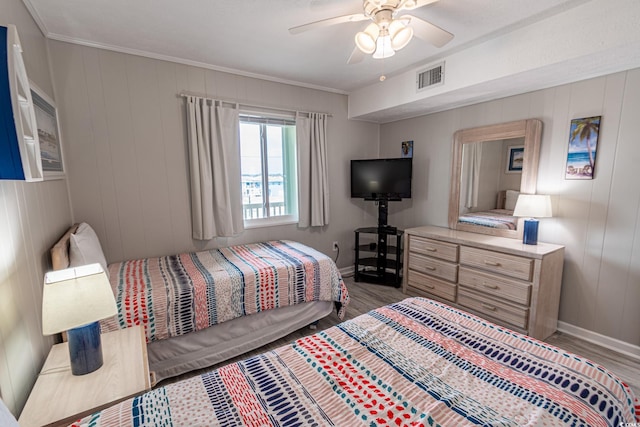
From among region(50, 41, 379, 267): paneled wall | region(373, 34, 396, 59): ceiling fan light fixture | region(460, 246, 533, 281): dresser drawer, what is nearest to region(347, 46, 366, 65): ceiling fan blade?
region(373, 34, 396, 59): ceiling fan light fixture

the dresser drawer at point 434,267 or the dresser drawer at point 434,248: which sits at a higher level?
the dresser drawer at point 434,248

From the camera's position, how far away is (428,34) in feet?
5.74

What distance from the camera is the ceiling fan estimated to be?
1614 millimetres

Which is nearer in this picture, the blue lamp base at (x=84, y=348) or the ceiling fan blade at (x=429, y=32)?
the blue lamp base at (x=84, y=348)

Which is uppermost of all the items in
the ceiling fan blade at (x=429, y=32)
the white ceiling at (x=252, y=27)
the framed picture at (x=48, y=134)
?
the white ceiling at (x=252, y=27)

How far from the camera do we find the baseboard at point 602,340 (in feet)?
7.43

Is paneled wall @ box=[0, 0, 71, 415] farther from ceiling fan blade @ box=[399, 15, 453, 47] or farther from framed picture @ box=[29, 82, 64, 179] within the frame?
ceiling fan blade @ box=[399, 15, 453, 47]

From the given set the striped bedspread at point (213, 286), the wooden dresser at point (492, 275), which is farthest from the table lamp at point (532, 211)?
the striped bedspread at point (213, 286)

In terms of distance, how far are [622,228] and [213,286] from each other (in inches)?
126

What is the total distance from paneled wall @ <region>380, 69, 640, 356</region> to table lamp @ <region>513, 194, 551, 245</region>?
20 cm

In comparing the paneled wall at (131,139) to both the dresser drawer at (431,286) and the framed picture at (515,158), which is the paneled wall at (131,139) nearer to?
the dresser drawer at (431,286)

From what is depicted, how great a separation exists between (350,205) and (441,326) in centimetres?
269

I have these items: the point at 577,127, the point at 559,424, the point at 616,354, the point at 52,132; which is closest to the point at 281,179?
the point at 52,132

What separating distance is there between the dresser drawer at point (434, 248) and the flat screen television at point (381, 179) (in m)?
0.58
